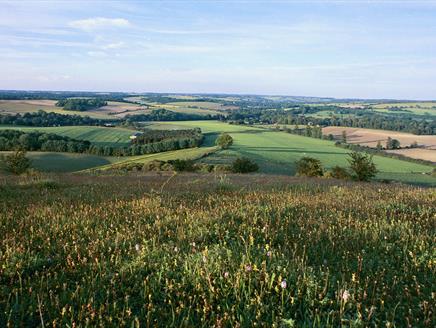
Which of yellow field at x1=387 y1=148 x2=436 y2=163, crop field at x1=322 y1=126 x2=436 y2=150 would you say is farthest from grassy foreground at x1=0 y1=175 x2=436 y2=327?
crop field at x1=322 y1=126 x2=436 y2=150

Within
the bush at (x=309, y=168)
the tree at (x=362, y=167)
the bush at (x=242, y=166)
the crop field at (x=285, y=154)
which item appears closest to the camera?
the tree at (x=362, y=167)

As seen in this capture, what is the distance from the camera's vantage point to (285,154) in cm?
7688

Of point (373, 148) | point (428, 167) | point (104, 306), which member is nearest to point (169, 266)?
point (104, 306)

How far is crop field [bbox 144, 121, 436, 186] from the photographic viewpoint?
61.6 metres

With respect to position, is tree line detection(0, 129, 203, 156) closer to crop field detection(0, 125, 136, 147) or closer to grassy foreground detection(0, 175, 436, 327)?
crop field detection(0, 125, 136, 147)

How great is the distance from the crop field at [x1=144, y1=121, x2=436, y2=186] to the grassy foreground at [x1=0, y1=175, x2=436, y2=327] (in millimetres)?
48888

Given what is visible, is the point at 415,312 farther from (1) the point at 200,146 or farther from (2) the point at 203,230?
(1) the point at 200,146

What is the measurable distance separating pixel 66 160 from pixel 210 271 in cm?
6425

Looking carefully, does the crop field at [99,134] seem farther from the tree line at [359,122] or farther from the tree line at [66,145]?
the tree line at [359,122]

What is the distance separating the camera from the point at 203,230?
5332mm

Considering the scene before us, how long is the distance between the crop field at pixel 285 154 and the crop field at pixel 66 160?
19332 mm

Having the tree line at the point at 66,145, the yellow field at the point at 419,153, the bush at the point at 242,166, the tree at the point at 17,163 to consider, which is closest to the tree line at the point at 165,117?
the tree line at the point at 66,145

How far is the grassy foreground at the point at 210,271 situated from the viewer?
306 cm

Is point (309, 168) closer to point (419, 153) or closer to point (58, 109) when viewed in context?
point (419, 153)
